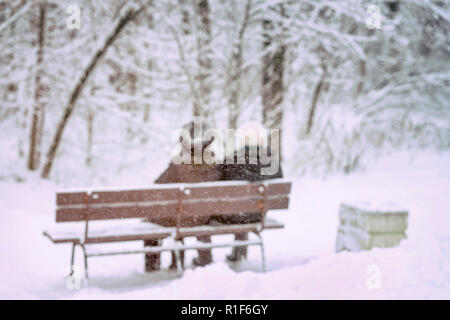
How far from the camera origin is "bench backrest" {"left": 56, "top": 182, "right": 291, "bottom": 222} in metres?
4.51

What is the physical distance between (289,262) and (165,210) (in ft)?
6.09

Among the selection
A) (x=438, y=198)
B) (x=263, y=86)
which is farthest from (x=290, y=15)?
(x=438, y=198)

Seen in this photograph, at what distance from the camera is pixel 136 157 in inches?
470

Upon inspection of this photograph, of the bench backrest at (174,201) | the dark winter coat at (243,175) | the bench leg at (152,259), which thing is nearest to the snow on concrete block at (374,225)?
the bench backrest at (174,201)

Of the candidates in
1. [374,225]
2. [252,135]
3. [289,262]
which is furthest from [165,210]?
[374,225]

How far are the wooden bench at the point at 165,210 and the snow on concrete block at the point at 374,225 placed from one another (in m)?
0.81

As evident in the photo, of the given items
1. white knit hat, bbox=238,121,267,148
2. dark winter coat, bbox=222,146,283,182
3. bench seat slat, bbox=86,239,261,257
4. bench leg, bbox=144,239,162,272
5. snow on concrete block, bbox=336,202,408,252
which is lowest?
bench leg, bbox=144,239,162,272

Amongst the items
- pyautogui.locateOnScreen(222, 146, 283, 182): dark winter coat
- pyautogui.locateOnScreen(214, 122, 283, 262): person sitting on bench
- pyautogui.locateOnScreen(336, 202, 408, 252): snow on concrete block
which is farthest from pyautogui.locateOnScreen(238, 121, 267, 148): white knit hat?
pyautogui.locateOnScreen(336, 202, 408, 252): snow on concrete block

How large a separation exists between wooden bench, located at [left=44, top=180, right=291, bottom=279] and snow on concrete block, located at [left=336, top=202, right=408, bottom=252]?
0.81 m

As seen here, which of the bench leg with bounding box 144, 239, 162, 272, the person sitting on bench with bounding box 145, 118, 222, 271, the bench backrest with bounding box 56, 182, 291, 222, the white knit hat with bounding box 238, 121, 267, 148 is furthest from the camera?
the white knit hat with bounding box 238, 121, 267, 148

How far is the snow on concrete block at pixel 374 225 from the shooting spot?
17.2ft

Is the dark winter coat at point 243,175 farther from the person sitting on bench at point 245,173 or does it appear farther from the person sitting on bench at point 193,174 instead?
the person sitting on bench at point 193,174

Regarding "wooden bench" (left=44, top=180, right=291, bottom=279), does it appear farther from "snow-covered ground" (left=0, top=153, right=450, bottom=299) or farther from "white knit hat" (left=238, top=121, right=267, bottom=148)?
"white knit hat" (left=238, top=121, right=267, bottom=148)

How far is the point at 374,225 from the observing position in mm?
5250
